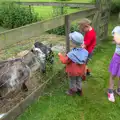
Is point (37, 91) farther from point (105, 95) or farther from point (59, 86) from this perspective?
point (105, 95)

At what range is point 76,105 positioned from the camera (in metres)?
4.07

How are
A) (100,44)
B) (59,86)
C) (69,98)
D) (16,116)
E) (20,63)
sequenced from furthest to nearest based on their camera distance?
(100,44) < (59,86) < (69,98) < (20,63) < (16,116)

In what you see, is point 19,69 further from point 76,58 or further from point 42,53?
point 76,58

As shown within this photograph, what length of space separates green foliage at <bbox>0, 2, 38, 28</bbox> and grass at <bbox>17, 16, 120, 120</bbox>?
19.4 ft

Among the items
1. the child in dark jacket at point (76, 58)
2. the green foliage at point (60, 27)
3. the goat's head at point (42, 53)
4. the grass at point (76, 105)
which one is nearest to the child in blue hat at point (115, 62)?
the grass at point (76, 105)

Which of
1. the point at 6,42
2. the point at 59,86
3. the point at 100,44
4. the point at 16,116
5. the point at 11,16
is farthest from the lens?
the point at 11,16

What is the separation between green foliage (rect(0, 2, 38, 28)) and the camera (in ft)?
33.4

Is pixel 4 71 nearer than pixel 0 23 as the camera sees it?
Yes

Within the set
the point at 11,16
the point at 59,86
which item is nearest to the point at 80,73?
the point at 59,86

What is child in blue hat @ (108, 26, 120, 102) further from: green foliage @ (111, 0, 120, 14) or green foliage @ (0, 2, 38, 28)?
green foliage @ (111, 0, 120, 14)

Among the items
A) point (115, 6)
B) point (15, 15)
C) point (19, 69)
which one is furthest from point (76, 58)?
point (115, 6)

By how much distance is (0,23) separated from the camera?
1105 centimetres

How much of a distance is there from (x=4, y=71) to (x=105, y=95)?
6.32ft

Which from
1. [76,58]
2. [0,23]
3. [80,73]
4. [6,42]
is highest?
[6,42]
